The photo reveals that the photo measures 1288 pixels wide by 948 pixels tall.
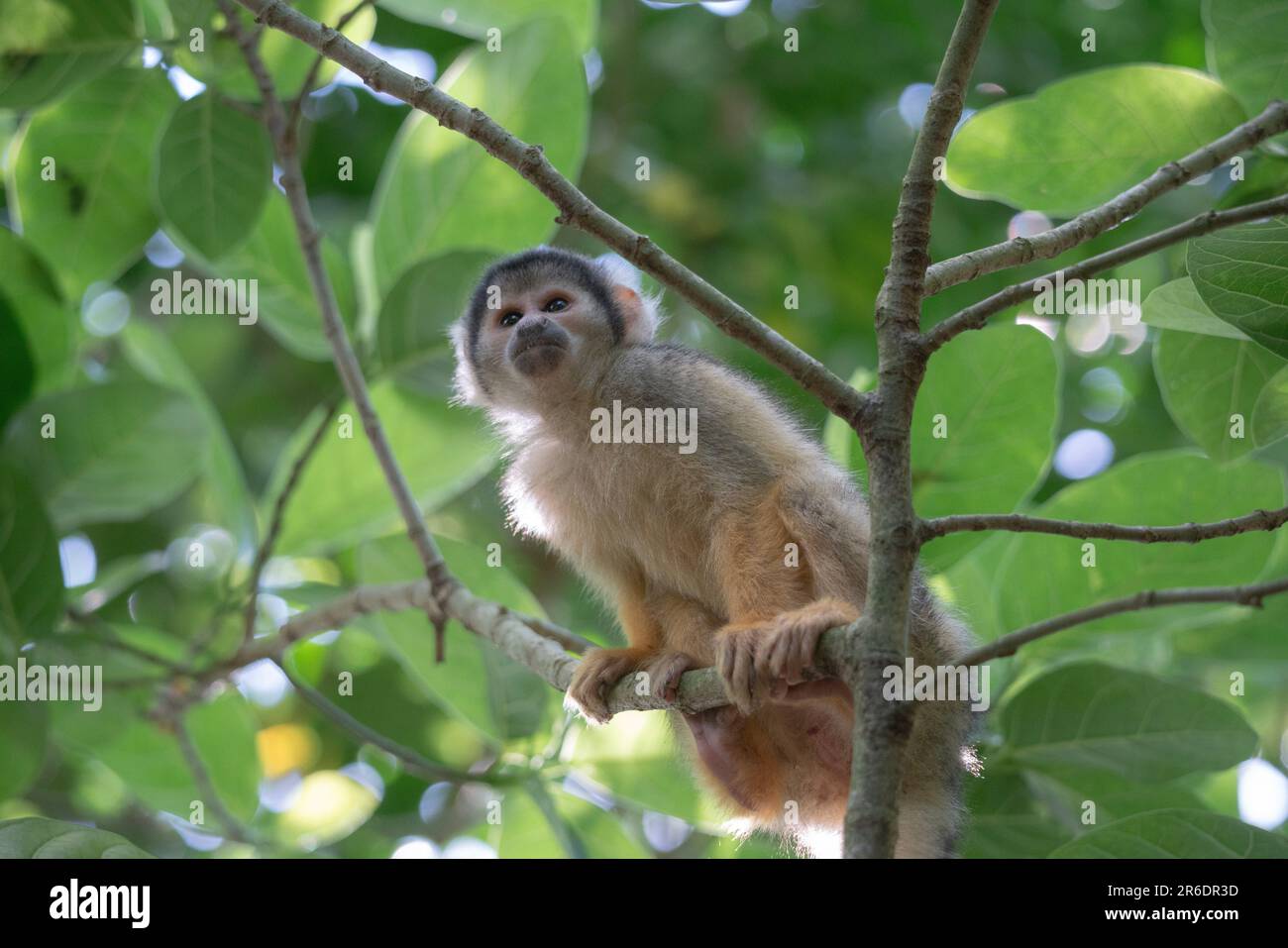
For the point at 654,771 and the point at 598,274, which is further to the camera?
the point at 598,274

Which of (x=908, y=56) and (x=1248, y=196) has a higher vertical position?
(x=908, y=56)

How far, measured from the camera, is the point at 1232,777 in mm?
5375

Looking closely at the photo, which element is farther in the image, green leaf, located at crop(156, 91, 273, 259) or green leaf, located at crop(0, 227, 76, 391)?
green leaf, located at crop(0, 227, 76, 391)

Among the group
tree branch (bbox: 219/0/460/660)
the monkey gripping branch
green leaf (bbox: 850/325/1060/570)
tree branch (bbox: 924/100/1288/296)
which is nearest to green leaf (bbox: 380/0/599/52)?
tree branch (bbox: 219/0/460/660)

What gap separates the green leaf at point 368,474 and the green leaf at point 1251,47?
3.13 m

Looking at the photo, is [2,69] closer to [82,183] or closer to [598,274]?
[82,183]

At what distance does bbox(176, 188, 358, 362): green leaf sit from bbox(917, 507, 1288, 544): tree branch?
321 centimetres

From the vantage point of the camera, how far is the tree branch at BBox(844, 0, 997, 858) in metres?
2.22

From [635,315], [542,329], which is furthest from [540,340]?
[635,315]

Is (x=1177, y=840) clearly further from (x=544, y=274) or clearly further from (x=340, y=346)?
(x=544, y=274)

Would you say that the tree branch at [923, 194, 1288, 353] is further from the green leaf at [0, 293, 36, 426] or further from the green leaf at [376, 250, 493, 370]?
the green leaf at [0, 293, 36, 426]

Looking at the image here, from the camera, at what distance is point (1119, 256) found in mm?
2672

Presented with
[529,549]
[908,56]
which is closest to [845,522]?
[529,549]
